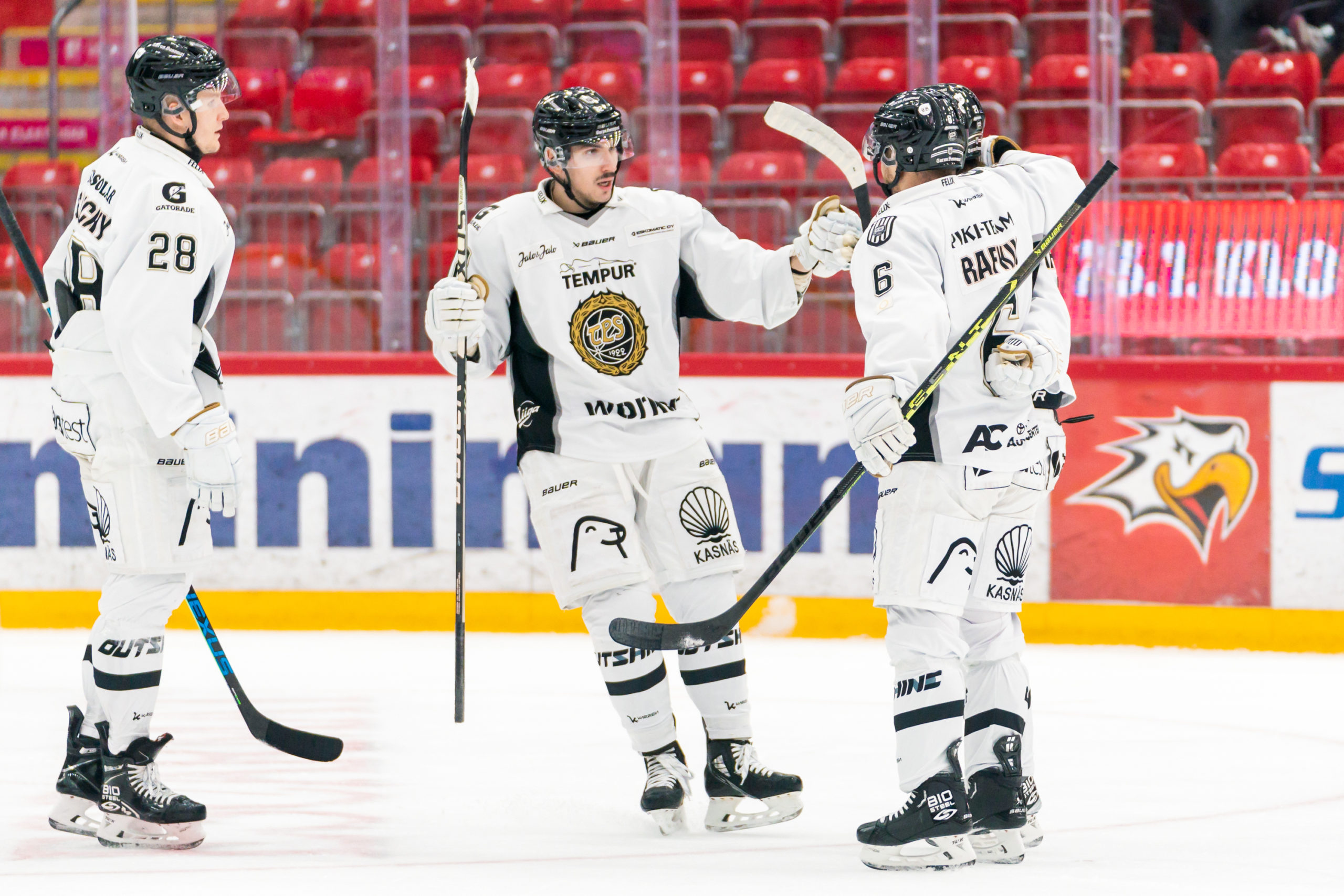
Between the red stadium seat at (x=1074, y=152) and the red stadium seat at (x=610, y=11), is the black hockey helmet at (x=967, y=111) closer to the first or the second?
the red stadium seat at (x=1074, y=152)

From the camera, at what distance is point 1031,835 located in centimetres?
336

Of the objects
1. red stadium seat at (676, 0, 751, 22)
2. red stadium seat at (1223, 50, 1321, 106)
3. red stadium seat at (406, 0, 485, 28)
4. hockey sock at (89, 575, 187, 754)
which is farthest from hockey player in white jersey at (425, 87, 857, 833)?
red stadium seat at (1223, 50, 1321, 106)

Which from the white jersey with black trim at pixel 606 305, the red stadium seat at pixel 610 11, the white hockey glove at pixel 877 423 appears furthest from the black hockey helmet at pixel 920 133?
the red stadium seat at pixel 610 11

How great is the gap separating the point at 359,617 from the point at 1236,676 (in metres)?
3.08

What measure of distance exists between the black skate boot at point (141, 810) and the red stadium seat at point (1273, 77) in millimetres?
5091

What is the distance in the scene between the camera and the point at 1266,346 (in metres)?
6.18

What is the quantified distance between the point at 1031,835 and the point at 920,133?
4.31 feet

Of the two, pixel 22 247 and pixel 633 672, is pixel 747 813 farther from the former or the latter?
pixel 22 247

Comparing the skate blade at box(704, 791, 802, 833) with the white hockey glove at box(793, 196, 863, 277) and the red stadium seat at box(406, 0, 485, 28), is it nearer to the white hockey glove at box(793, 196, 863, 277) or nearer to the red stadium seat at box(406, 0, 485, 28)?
the white hockey glove at box(793, 196, 863, 277)

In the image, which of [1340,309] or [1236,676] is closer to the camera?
[1236,676]

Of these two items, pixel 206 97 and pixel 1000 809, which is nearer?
pixel 1000 809

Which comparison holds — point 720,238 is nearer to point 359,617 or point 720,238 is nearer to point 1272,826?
point 1272,826

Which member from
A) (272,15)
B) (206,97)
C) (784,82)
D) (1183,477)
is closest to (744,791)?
(206,97)

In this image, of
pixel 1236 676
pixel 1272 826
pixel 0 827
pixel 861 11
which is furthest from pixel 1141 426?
pixel 0 827
